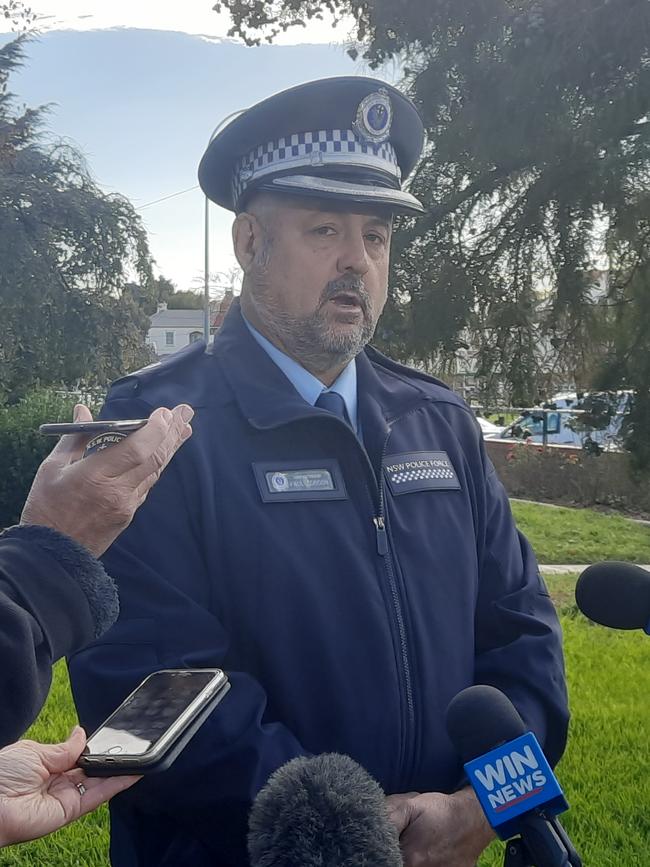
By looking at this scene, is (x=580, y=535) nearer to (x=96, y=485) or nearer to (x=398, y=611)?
(x=398, y=611)

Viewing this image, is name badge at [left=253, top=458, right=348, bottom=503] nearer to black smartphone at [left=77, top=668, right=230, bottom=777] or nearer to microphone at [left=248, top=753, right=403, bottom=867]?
black smartphone at [left=77, top=668, right=230, bottom=777]

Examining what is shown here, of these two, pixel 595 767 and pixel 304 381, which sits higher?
pixel 304 381

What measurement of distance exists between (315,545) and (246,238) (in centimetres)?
88

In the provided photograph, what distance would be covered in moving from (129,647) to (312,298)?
0.95 m

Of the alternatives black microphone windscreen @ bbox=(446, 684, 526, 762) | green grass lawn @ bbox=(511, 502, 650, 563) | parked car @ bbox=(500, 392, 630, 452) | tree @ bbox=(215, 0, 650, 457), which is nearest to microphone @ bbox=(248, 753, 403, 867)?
black microphone windscreen @ bbox=(446, 684, 526, 762)

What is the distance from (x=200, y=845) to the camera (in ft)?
6.40

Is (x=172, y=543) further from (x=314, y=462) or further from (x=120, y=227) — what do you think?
(x=120, y=227)

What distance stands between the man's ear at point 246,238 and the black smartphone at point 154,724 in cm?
117

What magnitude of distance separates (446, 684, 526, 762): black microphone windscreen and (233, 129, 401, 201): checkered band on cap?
142 cm

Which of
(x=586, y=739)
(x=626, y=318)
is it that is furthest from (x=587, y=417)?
(x=586, y=739)

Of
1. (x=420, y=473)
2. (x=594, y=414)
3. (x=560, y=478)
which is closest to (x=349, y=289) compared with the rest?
(x=420, y=473)

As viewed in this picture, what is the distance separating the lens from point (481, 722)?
1.38 m

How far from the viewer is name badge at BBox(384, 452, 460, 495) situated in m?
2.22

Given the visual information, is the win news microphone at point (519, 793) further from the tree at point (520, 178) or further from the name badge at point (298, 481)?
the tree at point (520, 178)
